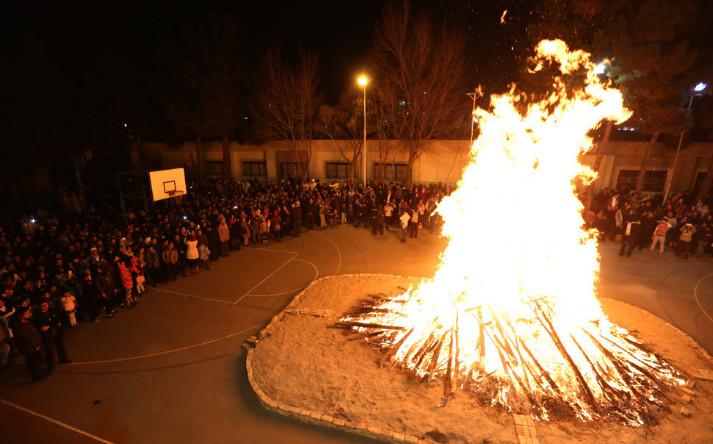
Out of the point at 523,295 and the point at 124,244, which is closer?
the point at 523,295

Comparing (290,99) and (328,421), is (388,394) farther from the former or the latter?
(290,99)

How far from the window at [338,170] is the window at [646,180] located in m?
20.9

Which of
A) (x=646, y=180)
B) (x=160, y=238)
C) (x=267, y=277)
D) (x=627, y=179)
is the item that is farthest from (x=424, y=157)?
(x=160, y=238)

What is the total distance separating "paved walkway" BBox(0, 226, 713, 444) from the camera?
7493mm

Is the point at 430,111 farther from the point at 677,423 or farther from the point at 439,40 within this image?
the point at 677,423

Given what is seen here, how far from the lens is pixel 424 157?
101 feet

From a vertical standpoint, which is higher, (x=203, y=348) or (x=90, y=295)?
(x=90, y=295)

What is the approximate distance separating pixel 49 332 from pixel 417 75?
921 inches

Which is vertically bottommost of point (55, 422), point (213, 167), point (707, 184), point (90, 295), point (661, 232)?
point (55, 422)

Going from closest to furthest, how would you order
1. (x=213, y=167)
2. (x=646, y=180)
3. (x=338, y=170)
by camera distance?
(x=646, y=180)
(x=338, y=170)
(x=213, y=167)

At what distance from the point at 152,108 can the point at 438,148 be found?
2585 centimetres

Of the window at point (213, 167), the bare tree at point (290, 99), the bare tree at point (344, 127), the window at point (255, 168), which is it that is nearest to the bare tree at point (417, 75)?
the bare tree at point (344, 127)

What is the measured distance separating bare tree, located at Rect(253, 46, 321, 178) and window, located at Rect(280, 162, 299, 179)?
2620mm

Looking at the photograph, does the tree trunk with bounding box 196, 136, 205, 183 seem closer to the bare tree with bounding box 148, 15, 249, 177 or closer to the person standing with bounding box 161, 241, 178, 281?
the bare tree with bounding box 148, 15, 249, 177
